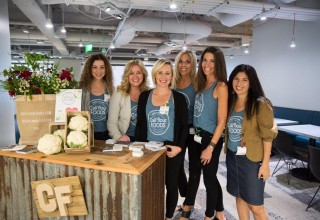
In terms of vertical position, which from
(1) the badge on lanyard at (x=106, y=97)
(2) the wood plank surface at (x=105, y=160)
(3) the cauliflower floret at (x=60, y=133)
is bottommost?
(2) the wood plank surface at (x=105, y=160)

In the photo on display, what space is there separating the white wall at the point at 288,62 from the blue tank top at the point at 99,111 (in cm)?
495

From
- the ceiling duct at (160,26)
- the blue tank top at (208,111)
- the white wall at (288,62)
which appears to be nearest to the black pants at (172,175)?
the blue tank top at (208,111)

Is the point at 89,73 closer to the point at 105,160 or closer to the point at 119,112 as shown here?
the point at 119,112

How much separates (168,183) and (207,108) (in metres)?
0.69

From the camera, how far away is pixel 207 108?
2.05 metres

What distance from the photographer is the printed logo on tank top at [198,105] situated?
6.87 ft

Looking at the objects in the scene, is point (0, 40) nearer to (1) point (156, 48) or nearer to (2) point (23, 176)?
(2) point (23, 176)

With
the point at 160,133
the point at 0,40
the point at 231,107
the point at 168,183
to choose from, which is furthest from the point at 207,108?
the point at 0,40

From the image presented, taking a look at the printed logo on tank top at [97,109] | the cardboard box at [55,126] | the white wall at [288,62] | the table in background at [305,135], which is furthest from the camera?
the white wall at [288,62]

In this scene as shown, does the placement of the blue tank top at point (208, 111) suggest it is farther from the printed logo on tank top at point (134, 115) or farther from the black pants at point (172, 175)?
the printed logo on tank top at point (134, 115)

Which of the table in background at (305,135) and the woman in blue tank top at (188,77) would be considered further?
the table in background at (305,135)

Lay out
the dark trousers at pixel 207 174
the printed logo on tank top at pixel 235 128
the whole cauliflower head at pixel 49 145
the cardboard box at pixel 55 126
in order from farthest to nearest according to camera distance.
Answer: the dark trousers at pixel 207 174, the printed logo on tank top at pixel 235 128, the cardboard box at pixel 55 126, the whole cauliflower head at pixel 49 145

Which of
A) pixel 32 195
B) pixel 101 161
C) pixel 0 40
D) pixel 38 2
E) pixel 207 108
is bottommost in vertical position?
pixel 32 195

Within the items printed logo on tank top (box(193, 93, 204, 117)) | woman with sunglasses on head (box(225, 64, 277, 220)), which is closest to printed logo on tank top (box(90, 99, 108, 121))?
printed logo on tank top (box(193, 93, 204, 117))
